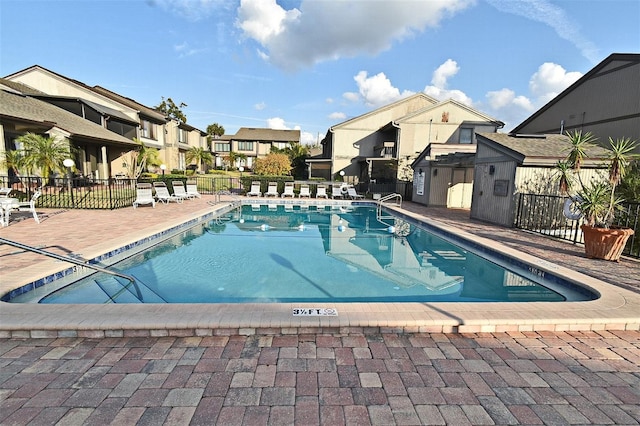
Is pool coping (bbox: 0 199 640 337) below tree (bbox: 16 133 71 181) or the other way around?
below

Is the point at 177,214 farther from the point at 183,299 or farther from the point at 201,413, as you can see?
the point at 201,413

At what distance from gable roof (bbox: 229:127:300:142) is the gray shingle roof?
33384mm

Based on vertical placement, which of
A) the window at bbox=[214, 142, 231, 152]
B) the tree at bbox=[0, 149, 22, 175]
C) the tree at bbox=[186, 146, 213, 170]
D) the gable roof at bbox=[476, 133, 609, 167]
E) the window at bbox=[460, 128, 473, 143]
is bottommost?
the tree at bbox=[0, 149, 22, 175]

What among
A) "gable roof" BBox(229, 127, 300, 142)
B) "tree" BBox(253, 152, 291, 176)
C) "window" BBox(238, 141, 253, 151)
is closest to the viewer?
"tree" BBox(253, 152, 291, 176)

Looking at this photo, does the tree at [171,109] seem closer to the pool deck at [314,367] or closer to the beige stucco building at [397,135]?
the beige stucco building at [397,135]

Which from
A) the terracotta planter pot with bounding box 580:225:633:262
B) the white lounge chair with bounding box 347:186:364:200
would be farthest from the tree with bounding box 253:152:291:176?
the terracotta planter pot with bounding box 580:225:633:262

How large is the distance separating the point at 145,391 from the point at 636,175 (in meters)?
11.4

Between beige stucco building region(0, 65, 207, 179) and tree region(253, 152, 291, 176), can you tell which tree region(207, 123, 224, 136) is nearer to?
beige stucco building region(0, 65, 207, 179)

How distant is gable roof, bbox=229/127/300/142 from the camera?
5275 centimetres

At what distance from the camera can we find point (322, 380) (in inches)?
97.0

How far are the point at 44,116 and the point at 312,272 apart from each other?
18314 millimetres

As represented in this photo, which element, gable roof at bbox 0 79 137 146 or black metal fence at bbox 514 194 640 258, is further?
gable roof at bbox 0 79 137 146

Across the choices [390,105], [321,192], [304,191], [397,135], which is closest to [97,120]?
[304,191]

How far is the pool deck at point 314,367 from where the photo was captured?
2.13 meters
